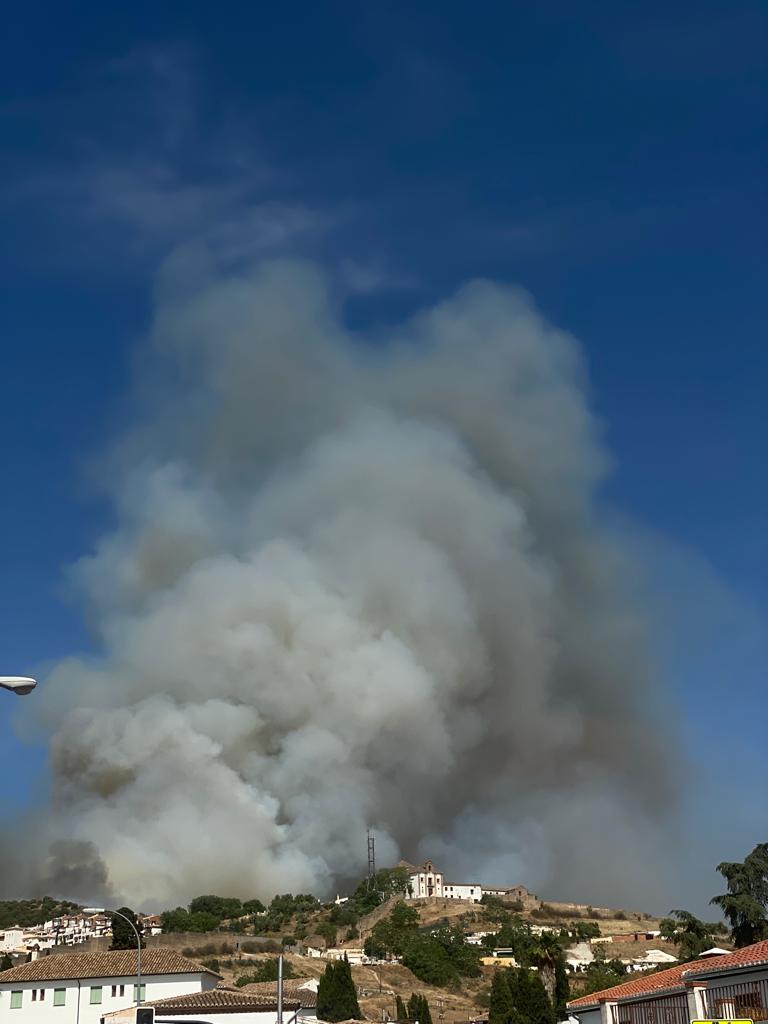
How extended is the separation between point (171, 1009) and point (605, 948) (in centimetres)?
7710

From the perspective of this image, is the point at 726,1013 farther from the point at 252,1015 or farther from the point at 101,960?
the point at 101,960

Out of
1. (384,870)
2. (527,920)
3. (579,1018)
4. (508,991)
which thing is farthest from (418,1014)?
(384,870)

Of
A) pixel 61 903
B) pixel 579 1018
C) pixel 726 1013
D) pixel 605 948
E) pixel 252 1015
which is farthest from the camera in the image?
pixel 61 903

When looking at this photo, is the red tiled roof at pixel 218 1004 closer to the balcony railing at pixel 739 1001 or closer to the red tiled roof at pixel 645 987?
the red tiled roof at pixel 645 987

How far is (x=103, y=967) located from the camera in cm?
7350

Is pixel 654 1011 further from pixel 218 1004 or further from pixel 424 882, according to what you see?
pixel 424 882

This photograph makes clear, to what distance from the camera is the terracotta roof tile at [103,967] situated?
72.2m

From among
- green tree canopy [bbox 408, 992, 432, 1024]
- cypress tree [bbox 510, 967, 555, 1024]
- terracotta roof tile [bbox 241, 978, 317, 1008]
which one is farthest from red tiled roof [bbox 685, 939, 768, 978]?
green tree canopy [bbox 408, 992, 432, 1024]

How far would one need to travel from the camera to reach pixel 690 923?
253 ft

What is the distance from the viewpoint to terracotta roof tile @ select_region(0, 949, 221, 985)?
72188mm

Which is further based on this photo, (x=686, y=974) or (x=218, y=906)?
(x=218, y=906)

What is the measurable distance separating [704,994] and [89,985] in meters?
48.6

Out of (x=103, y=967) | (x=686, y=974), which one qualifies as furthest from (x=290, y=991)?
(x=686, y=974)

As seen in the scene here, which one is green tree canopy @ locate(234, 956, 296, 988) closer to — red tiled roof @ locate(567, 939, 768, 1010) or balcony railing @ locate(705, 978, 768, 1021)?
red tiled roof @ locate(567, 939, 768, 1010)
